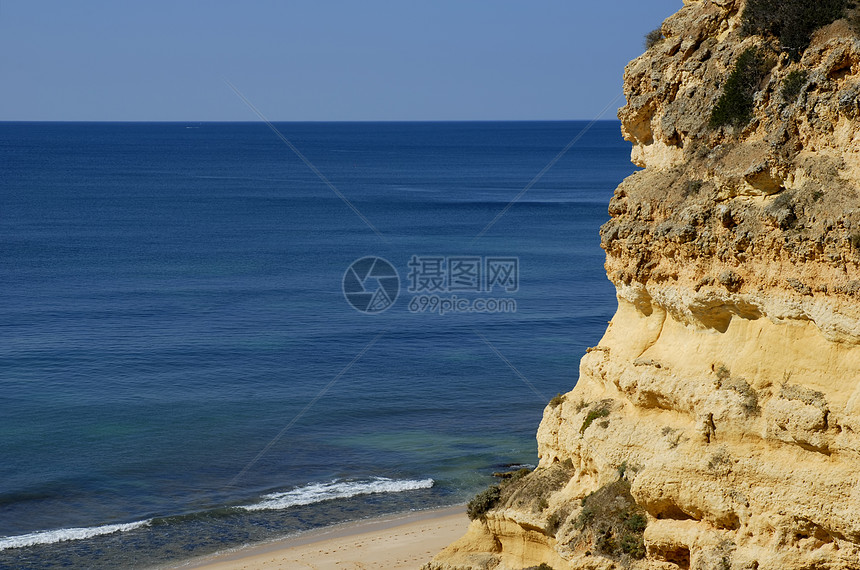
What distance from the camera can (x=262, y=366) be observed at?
46219 millimetres

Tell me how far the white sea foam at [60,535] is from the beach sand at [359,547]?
3.54 m

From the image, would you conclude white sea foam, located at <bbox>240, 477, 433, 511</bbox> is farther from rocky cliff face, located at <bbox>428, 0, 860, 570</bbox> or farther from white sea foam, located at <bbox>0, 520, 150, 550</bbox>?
rocky cliff face, located at <bbox>428, 0, 860, 570</bbox>

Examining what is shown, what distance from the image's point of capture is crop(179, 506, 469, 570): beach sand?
26031mm

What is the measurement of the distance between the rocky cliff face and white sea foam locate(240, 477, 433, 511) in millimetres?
14943

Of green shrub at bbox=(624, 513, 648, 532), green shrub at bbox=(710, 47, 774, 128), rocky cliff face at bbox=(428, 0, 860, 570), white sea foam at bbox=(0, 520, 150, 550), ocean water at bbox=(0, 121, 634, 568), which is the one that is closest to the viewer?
rocky cliff face at bbox=(428, 0, 860, 570)

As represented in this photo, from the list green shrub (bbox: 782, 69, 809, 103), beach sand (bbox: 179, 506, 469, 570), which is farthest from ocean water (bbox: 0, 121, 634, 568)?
green shrub (bbox: 782, 69, 809, 103)

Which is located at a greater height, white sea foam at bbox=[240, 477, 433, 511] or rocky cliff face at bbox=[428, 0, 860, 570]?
rocky cliff face at bbox=[428, 0, 860, 570]

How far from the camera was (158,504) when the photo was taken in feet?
101

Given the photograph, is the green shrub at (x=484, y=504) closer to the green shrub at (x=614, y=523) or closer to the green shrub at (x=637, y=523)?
the green shrub at (x=614, y=523)

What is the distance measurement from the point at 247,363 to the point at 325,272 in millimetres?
22770

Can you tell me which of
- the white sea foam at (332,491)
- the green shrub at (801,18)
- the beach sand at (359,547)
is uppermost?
the green shrub at (801,18)

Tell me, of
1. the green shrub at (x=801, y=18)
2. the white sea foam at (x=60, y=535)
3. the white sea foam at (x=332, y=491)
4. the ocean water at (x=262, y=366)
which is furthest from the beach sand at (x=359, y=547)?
the green shrub at (x=801, y=18)

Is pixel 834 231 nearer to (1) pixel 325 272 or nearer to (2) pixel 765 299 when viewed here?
(2) pixel 765 299

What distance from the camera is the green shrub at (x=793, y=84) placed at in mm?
13859
